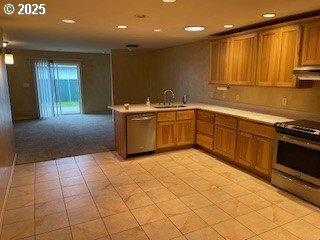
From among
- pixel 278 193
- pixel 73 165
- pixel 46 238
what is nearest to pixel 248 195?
pixel 278 193

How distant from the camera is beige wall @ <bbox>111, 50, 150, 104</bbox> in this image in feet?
24.1

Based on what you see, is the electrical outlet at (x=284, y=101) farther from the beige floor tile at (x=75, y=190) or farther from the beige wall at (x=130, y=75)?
the beige wall at (x=130, y=75)

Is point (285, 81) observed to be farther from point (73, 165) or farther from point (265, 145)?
point (73, 165)

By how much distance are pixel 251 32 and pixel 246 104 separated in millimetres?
1272

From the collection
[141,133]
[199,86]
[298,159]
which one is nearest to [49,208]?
[141,133]

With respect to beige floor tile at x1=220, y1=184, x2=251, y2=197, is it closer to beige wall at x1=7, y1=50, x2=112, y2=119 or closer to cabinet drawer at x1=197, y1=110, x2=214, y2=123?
cabinet drawer at x1=197, y1=110, x2=214, y2=123

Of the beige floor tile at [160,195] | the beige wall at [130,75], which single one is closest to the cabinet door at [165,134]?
the beige floor tile at [160,195]

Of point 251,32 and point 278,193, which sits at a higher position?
point 251,32

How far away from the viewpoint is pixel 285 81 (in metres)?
A: 3.29

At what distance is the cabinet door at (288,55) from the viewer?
3.10 m

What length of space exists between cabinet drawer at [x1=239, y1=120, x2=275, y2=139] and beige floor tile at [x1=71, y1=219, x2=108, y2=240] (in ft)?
8.00

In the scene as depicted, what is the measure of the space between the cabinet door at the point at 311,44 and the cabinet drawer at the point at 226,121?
1287mm

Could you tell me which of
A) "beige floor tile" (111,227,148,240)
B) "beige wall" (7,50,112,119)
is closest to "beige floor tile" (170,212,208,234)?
"beige floor tile" (111,227,148,240)

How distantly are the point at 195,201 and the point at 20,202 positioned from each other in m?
2.15
